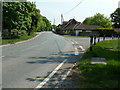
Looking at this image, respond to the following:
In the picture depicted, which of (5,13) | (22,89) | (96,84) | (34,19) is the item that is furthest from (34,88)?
(34,19)

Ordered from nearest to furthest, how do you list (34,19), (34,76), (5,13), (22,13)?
(34,76) < (5,13) < (22,13) < (34,19)

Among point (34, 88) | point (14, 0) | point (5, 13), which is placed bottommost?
point (34, 88)

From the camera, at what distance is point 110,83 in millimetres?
5918

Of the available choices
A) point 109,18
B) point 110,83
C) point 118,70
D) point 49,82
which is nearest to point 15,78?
point 49,82

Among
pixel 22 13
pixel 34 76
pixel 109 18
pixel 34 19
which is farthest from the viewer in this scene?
pixel 109 18

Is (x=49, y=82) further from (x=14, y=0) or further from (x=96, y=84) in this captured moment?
(x=14, y=0)

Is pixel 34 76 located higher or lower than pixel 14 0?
lower

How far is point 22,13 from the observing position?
35219 mm

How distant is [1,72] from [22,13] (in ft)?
93.1

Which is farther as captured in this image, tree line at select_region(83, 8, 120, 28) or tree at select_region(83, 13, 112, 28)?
tree at select_region(83, 13, 112, 28)

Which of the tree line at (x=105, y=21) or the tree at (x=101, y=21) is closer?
the tree line at (x=105, y=21)

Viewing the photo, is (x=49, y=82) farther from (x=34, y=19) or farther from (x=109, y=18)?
(x=109, y=18)

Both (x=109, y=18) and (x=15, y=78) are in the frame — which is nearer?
(x=15, y=78)

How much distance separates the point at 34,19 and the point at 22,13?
20.0 m
